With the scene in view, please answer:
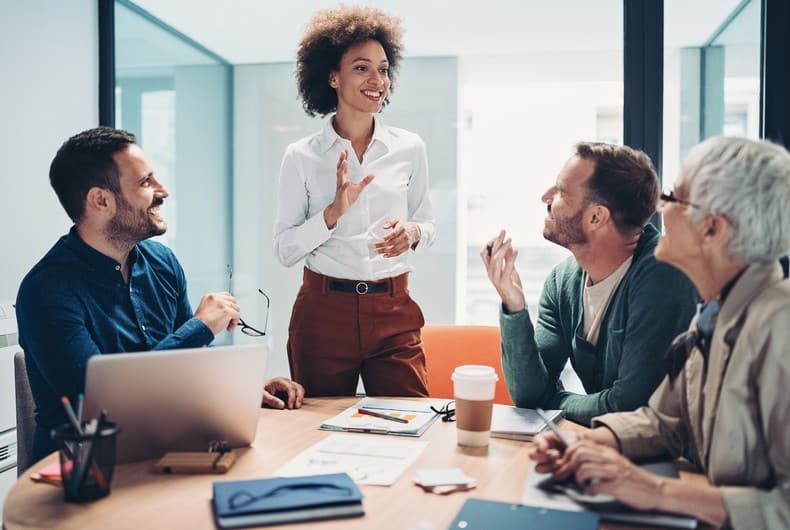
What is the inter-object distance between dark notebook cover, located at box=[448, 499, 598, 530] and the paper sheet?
19cm

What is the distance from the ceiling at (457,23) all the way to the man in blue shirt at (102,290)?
1.41 metres

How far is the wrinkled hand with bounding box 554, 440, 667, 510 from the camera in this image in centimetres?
112

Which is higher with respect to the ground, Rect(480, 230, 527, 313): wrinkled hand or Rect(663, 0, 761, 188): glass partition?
Rect(663, 0, 761, 188): glass partition

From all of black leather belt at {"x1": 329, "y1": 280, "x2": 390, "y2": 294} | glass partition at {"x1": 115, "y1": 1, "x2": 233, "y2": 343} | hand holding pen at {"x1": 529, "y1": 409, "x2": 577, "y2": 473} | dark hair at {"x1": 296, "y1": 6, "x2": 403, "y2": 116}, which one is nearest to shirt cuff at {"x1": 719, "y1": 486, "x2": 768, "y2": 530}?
hand holding pen at {"x1": 529, "y1": 409, "x2": 577, "y2": 473}

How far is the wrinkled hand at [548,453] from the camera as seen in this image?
4.30 ft

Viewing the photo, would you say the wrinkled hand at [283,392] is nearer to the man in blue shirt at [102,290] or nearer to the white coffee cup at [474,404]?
the man in blue shirt at [102,290]

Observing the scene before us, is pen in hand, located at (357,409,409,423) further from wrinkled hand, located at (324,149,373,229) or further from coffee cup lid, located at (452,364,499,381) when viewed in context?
wrinkled hand, located at (324,149,373,229)

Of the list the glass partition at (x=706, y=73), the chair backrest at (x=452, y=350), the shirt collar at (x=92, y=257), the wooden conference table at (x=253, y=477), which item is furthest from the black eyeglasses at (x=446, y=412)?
the glass partition at (x=706, y=73)

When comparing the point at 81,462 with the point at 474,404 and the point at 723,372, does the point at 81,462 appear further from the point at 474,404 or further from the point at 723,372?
the point at 723,372

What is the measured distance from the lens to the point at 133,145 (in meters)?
2.04

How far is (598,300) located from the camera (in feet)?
6.23

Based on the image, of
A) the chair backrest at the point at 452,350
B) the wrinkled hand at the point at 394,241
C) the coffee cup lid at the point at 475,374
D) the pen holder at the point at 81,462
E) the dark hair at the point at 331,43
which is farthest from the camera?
the dark hair at the point at 331,43

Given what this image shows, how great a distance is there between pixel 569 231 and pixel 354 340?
2.58 ft

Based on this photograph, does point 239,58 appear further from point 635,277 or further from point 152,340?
point 635,277
